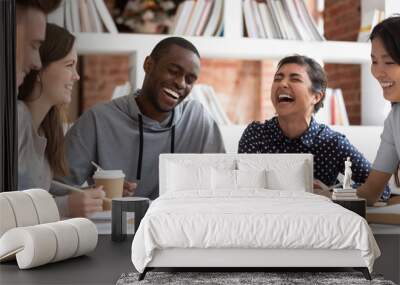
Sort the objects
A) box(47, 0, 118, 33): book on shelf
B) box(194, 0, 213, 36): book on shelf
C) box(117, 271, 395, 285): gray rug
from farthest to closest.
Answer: box(194, 0, 213, 36): book on shelf → box(47, 0, 118, 33): book on shelf → box(117, 271, 395, 285): gray rug

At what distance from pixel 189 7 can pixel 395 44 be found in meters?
1.61

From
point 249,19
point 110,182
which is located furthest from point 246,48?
point 110,182

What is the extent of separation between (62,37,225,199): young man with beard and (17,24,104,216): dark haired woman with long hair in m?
0.13

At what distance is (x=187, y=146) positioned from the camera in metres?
5.29

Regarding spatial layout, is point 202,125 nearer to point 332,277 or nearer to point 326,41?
point 326,41

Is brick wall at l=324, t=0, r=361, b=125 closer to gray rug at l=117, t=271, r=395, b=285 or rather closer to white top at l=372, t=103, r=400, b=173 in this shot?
white top at l=372, t=103, r=400, b=173

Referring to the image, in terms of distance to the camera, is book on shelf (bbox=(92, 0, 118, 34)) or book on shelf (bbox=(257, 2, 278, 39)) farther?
book on shelf (bbox=(257, 2, 278, 39))

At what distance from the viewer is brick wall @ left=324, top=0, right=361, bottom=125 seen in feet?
17.5

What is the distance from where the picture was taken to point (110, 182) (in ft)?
17.2

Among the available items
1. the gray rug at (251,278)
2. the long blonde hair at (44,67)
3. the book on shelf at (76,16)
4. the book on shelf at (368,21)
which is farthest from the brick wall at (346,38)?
the long blonde hair at (44,67)

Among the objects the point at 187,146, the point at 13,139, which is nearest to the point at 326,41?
the point at 187,146

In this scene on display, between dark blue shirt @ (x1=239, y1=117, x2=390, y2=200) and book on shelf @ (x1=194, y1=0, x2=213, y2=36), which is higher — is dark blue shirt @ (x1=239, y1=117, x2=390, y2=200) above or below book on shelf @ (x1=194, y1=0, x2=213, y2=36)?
below

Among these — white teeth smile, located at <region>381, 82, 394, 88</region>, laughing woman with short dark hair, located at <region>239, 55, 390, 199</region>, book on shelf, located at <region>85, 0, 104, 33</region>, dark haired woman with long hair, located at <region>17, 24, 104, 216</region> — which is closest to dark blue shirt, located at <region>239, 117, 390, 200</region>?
laughing woman with short dark hair, located at <region>239, 55, 390, 199</region>

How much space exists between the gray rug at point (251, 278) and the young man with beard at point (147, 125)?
1.41 meters
